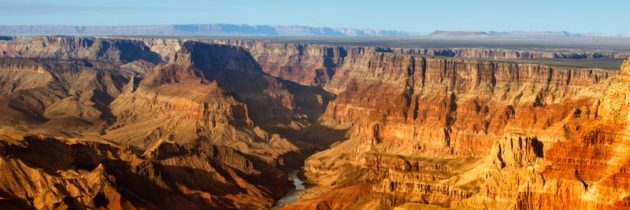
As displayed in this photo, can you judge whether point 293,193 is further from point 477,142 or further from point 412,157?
point 477,142

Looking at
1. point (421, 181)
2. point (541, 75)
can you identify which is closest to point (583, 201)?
point (421, 181)

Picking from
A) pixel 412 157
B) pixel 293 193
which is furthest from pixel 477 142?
pixel 293 193

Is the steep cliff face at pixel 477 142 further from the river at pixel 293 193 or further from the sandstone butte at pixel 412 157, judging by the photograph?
the river at pixel 293 193

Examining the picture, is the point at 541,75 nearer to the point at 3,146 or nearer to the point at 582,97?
the point at 582,97

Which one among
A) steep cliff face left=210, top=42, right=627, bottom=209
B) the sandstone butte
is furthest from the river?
steep cliff face left=210, top=42, right=627, bottom=209

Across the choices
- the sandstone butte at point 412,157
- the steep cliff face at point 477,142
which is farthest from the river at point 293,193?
the steep cliff face at point 477,142

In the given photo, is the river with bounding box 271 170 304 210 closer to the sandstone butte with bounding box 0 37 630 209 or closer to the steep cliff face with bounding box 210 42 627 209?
the sandstone butte with bounding box 0 37 630 209

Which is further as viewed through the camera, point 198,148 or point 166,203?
point 198,148

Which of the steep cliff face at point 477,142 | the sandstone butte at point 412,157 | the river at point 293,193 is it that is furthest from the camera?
the river at point 293,193

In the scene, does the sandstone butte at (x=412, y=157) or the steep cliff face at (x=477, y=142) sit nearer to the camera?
the steep cliff face at (x=477, y=142)
